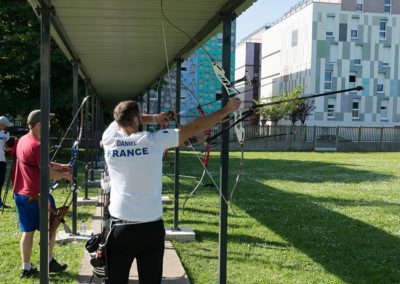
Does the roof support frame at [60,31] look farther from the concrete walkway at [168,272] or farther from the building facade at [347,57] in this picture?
the building facade at [347,57]

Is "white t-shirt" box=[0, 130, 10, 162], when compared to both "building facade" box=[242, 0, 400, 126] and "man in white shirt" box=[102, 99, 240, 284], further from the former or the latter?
"building facade" box=[242, 0, 400, 126]

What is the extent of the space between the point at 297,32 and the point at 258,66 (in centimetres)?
1632

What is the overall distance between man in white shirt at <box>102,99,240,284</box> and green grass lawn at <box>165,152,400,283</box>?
1.91 m

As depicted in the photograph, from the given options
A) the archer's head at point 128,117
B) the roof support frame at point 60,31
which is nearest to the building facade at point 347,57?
the roof support frame at point 60,31

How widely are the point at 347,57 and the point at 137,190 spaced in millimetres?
45454

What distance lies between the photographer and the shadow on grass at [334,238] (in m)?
5.36

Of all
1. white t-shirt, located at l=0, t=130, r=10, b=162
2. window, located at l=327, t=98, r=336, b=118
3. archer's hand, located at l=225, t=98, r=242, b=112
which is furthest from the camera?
window, located at l=327, t=98, r=336, b=118

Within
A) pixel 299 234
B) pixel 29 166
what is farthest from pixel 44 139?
pixel 299 234

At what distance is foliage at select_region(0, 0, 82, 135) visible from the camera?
1892cm

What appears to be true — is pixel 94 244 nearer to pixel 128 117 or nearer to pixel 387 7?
pixel 128 117

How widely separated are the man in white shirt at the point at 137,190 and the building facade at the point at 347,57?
138ft

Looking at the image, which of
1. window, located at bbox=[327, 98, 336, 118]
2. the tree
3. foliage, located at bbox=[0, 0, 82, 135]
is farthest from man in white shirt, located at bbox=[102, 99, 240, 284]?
window, located at bbox=[327, 98, 336, 118]

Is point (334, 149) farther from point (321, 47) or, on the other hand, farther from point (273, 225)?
point (273, 225)

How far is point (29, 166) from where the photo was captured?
4.73 m
